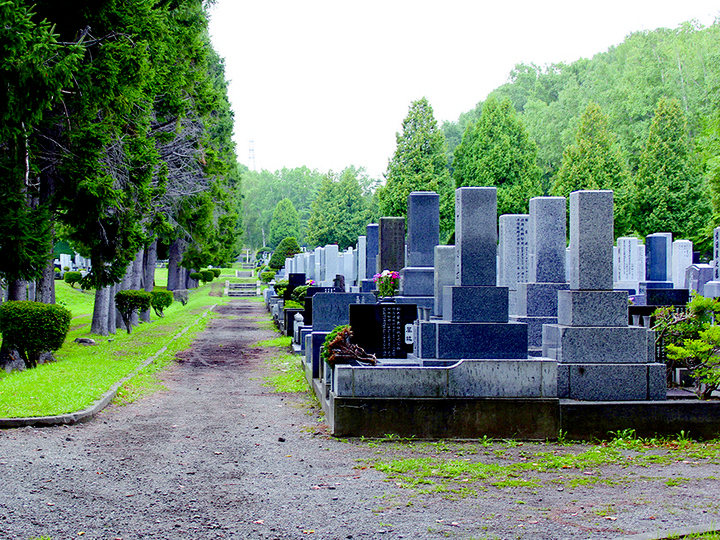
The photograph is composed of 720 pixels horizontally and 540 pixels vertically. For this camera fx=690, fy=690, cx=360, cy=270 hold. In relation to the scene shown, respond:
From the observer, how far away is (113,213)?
15.6m

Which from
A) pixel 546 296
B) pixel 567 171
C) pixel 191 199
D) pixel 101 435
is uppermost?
pixel 567 171

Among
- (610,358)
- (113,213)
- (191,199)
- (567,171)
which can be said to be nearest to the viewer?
(610,358)

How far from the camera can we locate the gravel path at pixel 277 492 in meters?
4.83

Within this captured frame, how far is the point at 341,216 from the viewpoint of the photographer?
67062mm

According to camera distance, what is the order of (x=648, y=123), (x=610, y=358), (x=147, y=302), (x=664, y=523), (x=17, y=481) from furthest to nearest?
(x=648, y=123), (x=147, y=302), (x=610, y=358), (x=17, y=481), (x=664, y=523)

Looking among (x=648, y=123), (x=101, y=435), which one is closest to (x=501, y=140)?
(x=648, y=123)

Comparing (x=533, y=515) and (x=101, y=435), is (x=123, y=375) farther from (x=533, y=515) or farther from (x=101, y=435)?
(x=533, y=515)

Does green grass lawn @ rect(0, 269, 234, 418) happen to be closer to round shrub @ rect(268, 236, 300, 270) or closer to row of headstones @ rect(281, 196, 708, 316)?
row of headstones @ rect(281, 196, 708, 316)

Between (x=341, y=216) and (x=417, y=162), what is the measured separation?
2411 cm

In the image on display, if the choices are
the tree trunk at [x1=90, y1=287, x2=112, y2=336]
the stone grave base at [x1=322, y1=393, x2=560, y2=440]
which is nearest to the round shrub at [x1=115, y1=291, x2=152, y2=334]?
the tree trunk at [x1=90, y1=287, x2=112, y2=336]

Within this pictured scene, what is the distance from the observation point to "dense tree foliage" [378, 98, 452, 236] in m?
43.4

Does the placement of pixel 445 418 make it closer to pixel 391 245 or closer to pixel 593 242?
pixel 593 242

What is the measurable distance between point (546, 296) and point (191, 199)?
59.6ft

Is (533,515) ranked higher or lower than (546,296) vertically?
lower
